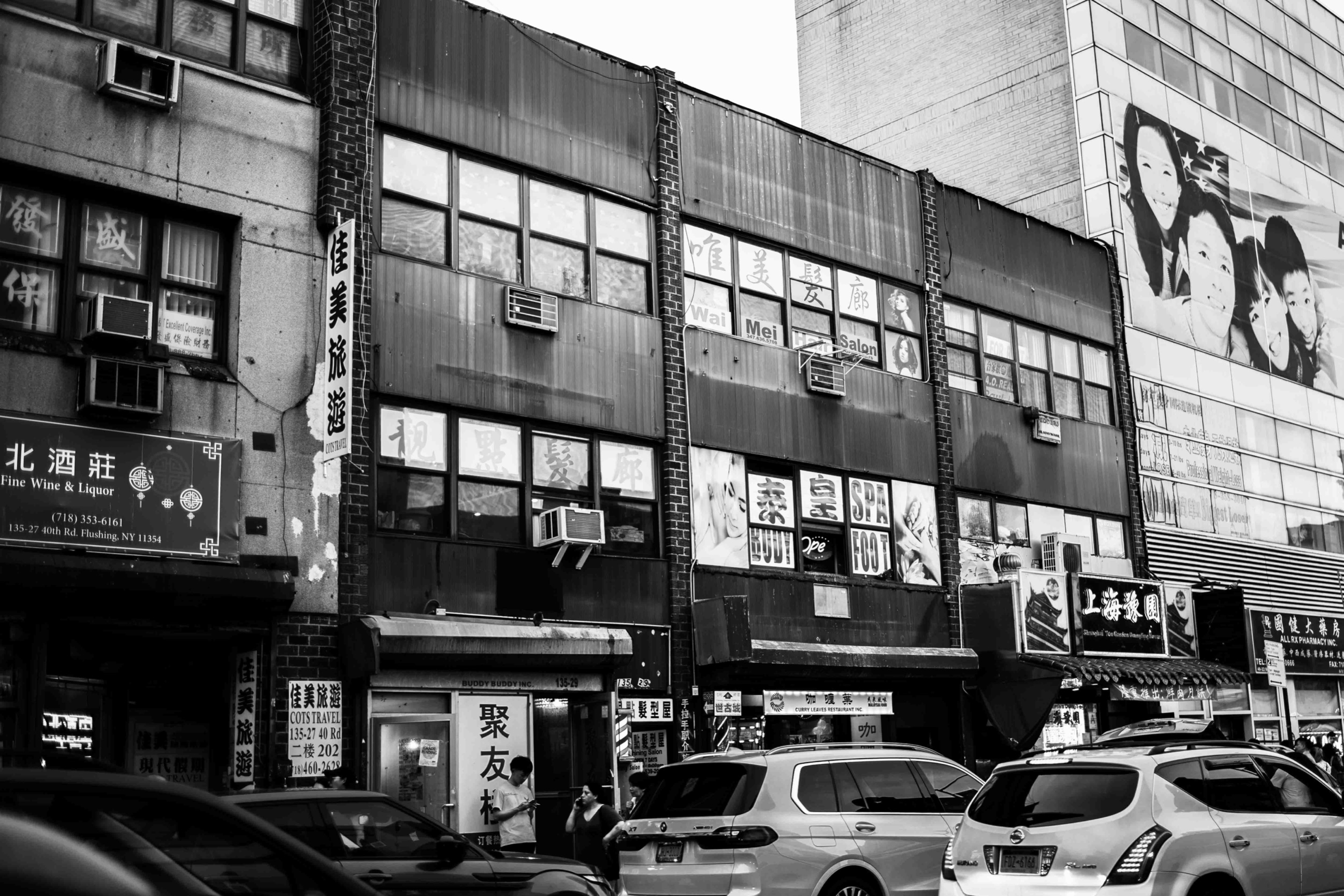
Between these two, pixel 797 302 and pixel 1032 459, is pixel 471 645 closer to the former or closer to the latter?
pixel 797 302

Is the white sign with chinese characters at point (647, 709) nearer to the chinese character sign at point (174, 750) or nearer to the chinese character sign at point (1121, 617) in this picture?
the chinese character sign at point (174, 750)

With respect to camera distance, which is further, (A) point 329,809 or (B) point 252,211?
(B) point 252,211

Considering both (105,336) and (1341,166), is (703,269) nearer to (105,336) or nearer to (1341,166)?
(105,336)

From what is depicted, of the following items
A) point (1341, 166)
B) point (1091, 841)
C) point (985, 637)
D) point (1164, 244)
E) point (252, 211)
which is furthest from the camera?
point (1341, 166)

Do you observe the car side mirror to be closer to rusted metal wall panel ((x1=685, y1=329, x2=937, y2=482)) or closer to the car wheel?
the car wheel

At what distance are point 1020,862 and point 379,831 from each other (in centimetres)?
446

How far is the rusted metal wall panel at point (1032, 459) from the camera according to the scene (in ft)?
73.9

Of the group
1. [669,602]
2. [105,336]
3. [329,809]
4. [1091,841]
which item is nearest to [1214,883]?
[1091,841]

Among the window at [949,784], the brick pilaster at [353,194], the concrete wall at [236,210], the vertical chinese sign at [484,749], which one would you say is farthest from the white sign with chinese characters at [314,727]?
the window at [949,784]

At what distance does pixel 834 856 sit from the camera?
35.6 ft

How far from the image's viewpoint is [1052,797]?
991cm

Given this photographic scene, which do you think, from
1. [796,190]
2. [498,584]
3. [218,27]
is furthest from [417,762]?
[796,190]

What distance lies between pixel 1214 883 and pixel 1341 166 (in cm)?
3210

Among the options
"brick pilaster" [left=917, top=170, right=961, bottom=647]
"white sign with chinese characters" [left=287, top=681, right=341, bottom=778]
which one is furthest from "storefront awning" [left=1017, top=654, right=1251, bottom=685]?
"white sign with chinese characters" [left=287, top=681, right=341, bottom=778]
